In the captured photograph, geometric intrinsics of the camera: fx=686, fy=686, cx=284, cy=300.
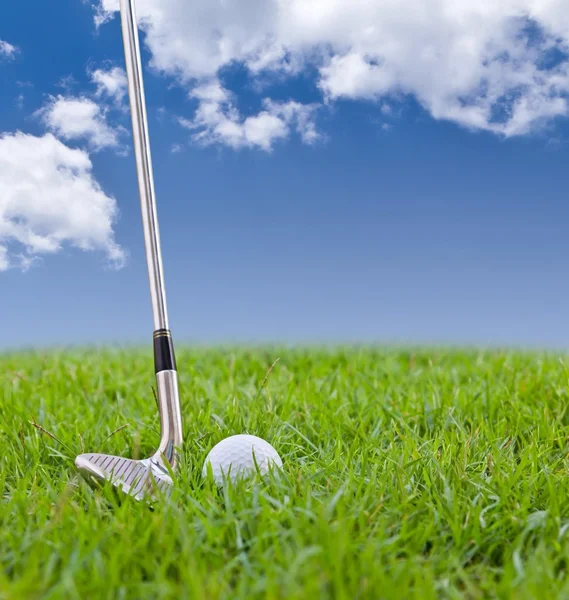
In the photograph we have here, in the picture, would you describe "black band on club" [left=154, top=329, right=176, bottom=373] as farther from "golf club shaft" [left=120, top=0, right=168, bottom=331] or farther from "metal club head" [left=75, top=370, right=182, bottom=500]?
"golf club shaft" [left=120, top=0, right=168, bottom=331]

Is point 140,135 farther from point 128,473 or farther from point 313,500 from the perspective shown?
point 313,500

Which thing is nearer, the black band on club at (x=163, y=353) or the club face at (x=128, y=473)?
the club face at (x=128, y=473)

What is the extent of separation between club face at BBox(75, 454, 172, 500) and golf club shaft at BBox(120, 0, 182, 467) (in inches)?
5.9

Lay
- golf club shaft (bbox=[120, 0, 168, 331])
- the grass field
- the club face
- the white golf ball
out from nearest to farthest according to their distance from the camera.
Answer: the grass field → the club face → the white golf ball → golf club shaft (bbox=[120, 0, 168, 331])

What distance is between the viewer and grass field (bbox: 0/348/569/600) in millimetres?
1944

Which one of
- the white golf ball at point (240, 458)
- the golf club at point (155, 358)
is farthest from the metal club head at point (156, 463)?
the white golf ball at point (240, 458)

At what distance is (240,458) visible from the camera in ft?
9.11

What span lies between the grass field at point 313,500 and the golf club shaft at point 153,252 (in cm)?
18

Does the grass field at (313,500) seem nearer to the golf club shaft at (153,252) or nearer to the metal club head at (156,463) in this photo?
the metal club head at (156,463)

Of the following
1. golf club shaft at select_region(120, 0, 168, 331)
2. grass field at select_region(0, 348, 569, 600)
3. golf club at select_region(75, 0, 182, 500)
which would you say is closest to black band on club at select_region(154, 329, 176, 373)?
golf club at select_region(75, 0, 182, 500)

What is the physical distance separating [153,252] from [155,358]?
0.48 m

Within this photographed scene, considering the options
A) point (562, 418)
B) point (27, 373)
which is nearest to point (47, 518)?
point (562, 418)

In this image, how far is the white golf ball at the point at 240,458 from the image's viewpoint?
8.89ft

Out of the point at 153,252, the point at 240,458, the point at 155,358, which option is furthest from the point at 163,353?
the point at 240,458
